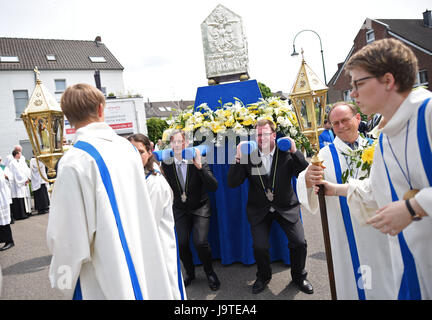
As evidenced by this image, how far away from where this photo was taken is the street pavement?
3.87 m

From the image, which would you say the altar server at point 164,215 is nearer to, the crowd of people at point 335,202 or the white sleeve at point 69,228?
the crowd of people at point 335,202

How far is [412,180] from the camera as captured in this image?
1.63 m

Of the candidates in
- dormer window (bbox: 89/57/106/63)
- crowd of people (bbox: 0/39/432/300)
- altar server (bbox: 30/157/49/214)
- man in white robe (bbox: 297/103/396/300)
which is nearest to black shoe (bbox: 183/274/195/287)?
crowd of people (bbox: 0/39/432/300)

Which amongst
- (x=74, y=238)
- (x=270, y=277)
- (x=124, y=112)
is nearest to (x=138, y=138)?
(x=74, y=238)

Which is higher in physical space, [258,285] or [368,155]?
[368,155]

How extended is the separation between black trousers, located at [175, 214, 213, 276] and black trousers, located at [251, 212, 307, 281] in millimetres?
653

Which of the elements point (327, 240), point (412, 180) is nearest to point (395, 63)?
point (412, 180)

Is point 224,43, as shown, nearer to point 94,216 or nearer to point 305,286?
point 305,286

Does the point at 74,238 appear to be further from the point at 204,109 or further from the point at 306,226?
the point at 306,226

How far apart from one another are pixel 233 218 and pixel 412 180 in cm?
337

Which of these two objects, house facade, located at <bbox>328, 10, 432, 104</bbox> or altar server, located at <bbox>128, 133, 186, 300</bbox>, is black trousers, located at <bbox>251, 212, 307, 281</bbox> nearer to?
altar server, located at <bbox>128, 133, 186, 300</bbox>

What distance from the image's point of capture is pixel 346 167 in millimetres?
2926

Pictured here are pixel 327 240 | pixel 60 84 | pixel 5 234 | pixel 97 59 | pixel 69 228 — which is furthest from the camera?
pixel 97 59
